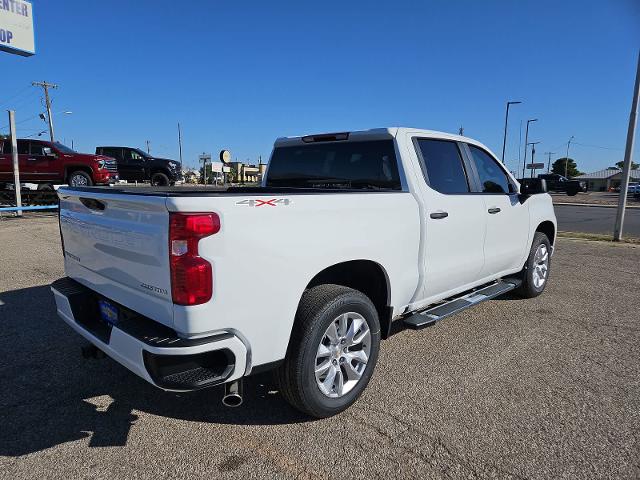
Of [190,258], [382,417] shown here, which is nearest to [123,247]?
[190,258]

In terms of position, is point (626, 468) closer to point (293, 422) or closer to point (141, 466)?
point (293, 422)

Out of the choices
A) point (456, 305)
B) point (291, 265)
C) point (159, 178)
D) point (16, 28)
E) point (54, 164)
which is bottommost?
point (456, 305)

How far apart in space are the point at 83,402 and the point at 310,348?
1.65 meters

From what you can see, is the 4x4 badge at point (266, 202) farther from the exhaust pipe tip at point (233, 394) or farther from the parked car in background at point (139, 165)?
the parked car in background at point (139, 165)

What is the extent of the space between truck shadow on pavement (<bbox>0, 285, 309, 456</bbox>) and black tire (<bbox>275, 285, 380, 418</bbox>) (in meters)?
0.23

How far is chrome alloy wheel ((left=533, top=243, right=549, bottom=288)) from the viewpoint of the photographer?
5.48 meters

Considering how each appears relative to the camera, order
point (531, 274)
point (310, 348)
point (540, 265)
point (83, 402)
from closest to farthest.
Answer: point (310, 348)
point (83, 402)
point (531, 274)
point (540, 265)

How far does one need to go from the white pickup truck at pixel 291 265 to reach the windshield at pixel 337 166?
13 mm

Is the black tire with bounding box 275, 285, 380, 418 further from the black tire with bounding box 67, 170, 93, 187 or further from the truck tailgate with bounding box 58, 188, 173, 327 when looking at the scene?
the black tire with bounding box 67, 170, 93, 187

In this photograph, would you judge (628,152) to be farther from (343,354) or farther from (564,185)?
(564,185)

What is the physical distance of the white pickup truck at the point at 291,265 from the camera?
86.4 inches

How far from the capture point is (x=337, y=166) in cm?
404

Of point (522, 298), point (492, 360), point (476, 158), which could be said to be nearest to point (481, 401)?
point (492, 360)

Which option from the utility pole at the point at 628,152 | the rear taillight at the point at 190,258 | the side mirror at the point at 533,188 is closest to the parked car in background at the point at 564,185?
the utility pole at the point at 628,152
